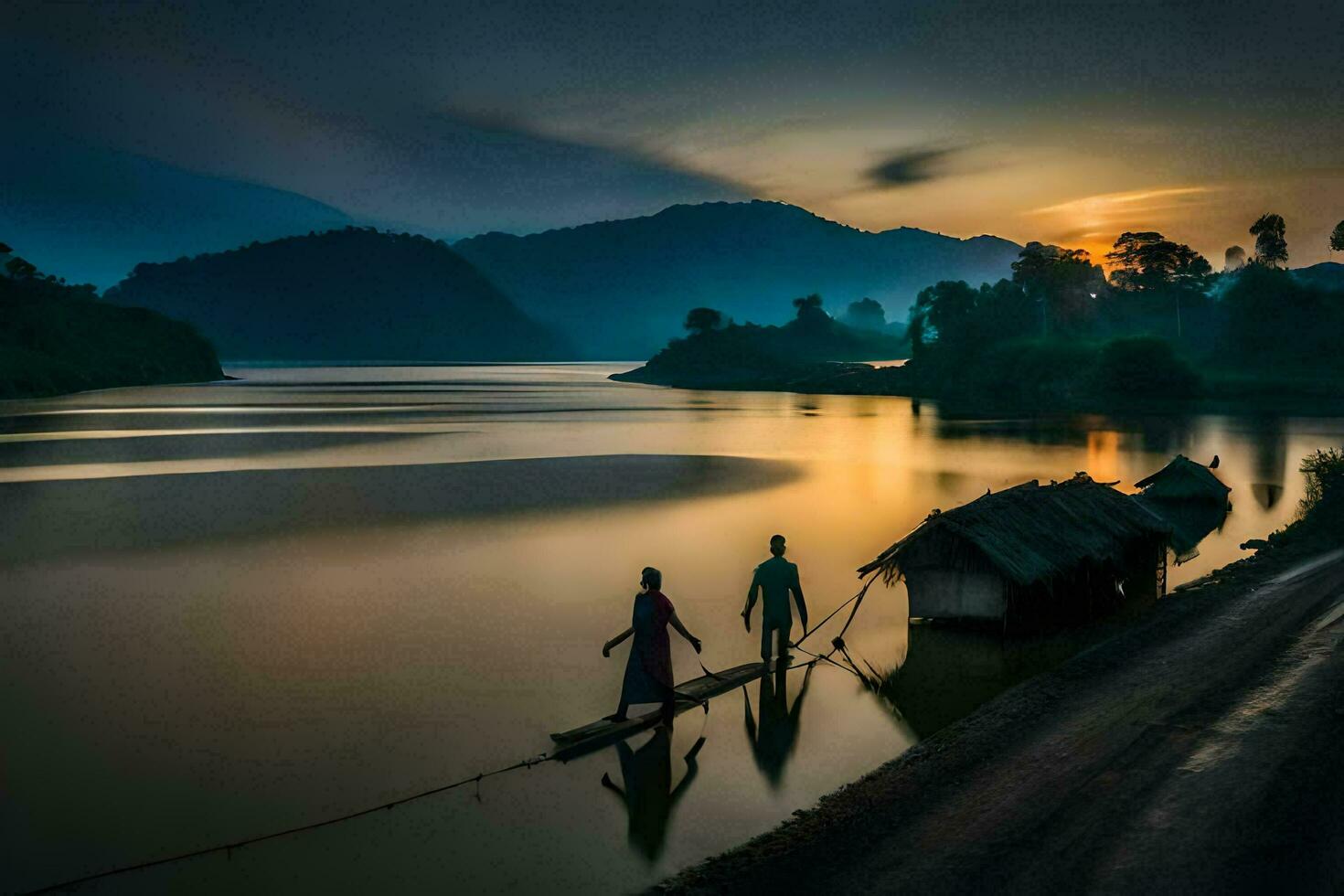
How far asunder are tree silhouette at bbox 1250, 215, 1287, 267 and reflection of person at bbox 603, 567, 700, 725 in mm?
151220

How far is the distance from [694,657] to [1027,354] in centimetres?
11716

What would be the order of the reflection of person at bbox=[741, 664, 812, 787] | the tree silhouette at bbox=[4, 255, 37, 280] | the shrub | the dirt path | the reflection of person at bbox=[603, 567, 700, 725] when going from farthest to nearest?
1. the tree silhouette at bbox=[4, 255, 37, 280]
2. the shrub
3. the reflection of person at bbox=[741, 664, 812, 787]
4. the reflection of person at bbox=[603, 567, 700, 725]
5. the dirt path

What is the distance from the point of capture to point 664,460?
178 ft

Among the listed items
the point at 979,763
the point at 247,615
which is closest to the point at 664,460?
the point at 247,615

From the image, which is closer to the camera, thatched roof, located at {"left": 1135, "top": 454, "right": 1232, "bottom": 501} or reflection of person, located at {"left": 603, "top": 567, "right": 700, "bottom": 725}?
reflection of person, located at {"left": 603, "top": 567, "right": 700, "bottom": 725}

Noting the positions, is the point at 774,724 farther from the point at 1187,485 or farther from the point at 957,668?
the point at 1187,485

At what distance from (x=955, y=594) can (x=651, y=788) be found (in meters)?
8.39

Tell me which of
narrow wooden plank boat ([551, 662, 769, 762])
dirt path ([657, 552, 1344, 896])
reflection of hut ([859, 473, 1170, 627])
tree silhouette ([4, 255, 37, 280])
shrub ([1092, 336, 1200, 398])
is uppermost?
tree silhouette ([4, 255, 37, 280])

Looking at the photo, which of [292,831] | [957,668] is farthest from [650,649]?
[957,668]

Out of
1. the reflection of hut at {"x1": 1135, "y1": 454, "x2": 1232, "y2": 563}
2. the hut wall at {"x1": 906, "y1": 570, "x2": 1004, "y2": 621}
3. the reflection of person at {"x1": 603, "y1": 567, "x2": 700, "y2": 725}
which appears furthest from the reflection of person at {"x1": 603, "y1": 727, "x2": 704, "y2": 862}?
the reflection of hut at {"x1": 1135, "y1": 454, "x2": 1232, "y2": 563}

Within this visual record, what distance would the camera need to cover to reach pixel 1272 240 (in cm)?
13638

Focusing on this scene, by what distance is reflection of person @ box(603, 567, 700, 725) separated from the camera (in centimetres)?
1202

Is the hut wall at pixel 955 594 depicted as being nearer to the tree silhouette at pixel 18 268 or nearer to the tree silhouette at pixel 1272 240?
the tree silhouette at pixel 1272 240

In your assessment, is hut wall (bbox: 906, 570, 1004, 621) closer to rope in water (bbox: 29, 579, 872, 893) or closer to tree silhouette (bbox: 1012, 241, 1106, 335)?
rope in water (bbox: 29, 579, 872, 893)
